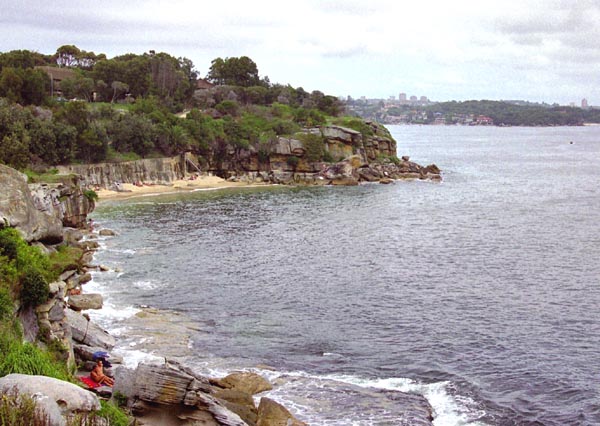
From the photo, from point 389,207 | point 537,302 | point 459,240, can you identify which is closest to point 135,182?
point 389,207

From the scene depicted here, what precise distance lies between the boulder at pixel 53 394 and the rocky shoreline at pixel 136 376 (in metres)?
0.11

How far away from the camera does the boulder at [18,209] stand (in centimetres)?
3153

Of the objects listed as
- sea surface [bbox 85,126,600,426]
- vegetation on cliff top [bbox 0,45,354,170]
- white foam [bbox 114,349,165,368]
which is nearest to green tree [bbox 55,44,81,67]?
vegetation on cliff top [bbox 0,45,354,170]

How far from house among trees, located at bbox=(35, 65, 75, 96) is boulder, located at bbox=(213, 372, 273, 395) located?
330ft

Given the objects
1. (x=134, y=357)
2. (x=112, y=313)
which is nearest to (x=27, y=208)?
(x=112, y=313)

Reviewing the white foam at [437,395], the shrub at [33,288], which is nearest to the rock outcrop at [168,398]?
the shrub at [33,288]

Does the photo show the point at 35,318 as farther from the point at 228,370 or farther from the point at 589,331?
the point at 589,331

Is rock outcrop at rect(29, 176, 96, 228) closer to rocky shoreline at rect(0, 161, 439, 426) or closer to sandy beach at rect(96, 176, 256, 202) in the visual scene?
rocky shoreline at rect(0, 161, 439, 426)

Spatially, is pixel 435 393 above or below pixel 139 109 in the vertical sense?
below

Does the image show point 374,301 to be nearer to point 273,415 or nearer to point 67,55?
point 273,415

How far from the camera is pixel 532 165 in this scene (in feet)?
470

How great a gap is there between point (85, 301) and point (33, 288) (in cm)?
1384

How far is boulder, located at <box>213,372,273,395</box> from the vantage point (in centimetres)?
2923

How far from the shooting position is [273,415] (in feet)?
85.1
